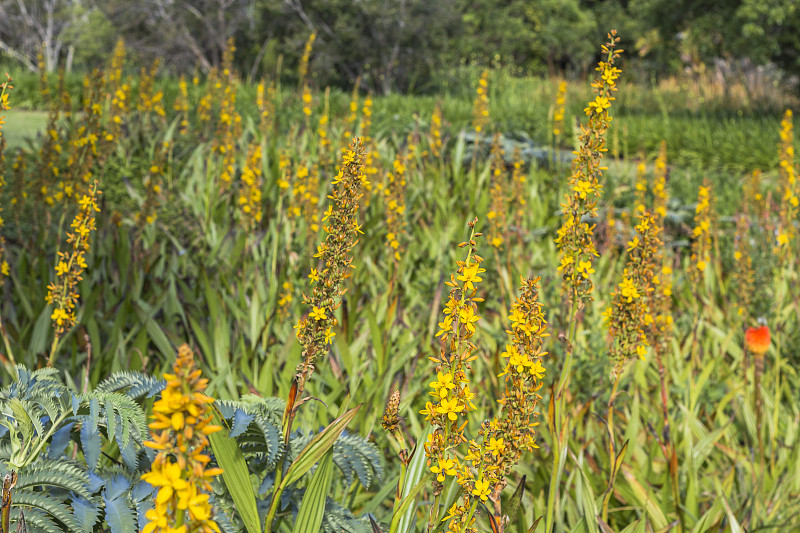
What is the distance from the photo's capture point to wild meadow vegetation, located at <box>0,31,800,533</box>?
3.87 feet

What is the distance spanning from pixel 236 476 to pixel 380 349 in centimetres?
117

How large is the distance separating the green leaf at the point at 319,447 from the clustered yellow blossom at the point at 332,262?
11 centimetres

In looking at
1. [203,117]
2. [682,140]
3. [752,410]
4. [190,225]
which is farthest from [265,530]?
[682,140]

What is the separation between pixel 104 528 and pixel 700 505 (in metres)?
1.78

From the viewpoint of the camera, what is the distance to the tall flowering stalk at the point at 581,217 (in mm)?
1511

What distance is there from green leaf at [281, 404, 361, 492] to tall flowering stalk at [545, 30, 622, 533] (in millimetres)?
485

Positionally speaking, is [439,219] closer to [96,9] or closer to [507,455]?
[507,455]

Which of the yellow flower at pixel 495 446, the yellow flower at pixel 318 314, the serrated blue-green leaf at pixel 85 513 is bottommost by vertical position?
the serrated blue-green leaf at pixel 85 513

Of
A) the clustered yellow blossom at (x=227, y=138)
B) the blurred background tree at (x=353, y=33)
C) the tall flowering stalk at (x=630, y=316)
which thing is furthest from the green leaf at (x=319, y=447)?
the blurred background tree at (x=353, y=33)

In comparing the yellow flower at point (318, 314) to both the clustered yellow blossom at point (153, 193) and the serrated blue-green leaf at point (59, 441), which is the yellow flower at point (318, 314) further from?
the clustered yellow blossom at point (153, 193)

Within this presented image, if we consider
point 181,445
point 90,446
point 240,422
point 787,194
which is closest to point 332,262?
point 240,422

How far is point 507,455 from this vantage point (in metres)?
1.19

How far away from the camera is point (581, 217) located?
1562mm

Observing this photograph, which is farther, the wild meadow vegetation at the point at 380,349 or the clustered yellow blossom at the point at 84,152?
the clustered yellow blossom at the point at 84,152
